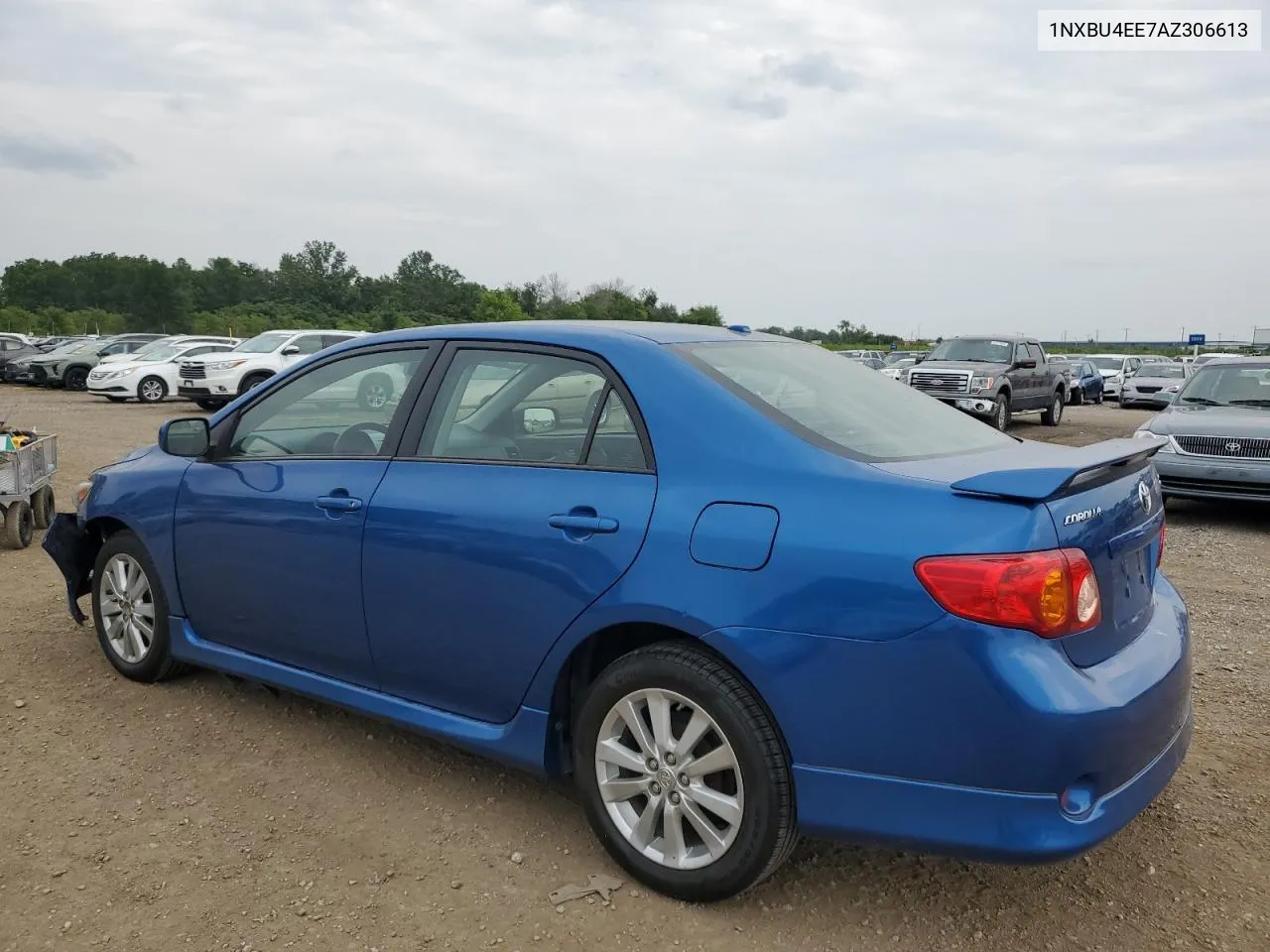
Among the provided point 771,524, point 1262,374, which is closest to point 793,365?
point 771,524

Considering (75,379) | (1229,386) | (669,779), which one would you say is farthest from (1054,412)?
(75,379)

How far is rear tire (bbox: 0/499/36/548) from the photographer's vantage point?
7.17 m

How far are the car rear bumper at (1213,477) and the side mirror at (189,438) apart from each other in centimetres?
796

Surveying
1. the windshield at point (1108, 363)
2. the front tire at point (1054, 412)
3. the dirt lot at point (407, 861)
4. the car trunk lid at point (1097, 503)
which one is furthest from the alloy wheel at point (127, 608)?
the windshield at point (1108, 363)

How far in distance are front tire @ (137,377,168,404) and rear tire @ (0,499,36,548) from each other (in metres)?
18.4

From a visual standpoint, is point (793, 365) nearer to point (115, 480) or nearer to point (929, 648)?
point (929, 648)

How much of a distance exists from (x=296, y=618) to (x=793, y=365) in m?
1.98

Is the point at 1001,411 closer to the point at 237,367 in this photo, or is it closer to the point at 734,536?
the point at 237,367

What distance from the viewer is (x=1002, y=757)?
2.40m

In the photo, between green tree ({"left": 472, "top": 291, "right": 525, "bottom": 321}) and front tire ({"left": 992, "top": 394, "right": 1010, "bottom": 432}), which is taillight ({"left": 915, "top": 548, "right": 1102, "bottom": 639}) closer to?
front tire ({"left": 992, "top": 394, "right": 1010, "bottom": 432})

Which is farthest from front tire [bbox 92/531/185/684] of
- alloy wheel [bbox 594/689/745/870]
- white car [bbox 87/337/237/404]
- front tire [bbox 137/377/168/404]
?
front tire [bbox 137/377/168/404]

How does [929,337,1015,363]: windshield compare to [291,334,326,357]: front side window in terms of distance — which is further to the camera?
[291,334,326,357]: front side window

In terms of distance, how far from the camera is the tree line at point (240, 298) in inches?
2881

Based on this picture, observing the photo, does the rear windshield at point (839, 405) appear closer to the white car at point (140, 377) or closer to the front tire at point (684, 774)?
the front tire at point (684, 774)
